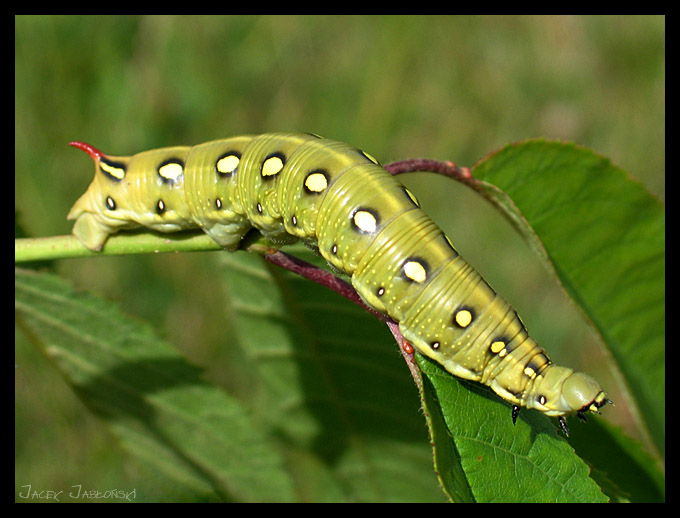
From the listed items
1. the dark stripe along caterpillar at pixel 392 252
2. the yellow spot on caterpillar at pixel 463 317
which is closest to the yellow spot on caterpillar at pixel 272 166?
the dark stripe along caterpillar at pixel 392 252

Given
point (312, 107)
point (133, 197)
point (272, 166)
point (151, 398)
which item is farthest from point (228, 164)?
point (312, 107)

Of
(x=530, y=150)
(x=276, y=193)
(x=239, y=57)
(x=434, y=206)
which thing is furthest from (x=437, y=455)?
(x=239, y=57)

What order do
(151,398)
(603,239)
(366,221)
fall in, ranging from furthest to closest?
(151,398)
(603,239)
(366,221)

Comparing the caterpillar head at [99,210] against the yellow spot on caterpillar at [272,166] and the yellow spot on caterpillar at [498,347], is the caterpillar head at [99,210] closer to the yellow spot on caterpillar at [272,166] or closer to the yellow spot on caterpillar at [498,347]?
the yellow spot on caterpillar at [272,166]

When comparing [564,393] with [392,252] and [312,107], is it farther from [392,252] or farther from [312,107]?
[312,107]

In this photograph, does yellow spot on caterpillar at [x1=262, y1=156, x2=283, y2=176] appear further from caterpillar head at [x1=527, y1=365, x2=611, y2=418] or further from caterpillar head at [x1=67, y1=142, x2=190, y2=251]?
caterpillar head at [x1=527, y1=365, x2=611, y2=418]

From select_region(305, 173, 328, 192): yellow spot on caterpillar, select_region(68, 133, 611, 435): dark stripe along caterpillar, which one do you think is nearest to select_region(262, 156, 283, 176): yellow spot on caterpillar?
select_region(68, 133, 611, 435): dark stripe along caterpillar
